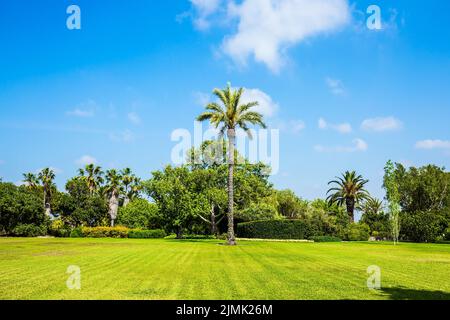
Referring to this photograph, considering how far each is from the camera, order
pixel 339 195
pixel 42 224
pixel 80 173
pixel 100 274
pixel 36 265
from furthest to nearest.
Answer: pixel 80 173 < pixel 339 195 < pixel 42 224 < pixel 36 265 < pixel 100 274

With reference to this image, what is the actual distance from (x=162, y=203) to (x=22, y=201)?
21545mm

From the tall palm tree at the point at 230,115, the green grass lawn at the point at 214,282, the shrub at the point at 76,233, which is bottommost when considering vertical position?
the shrub at the point at 76,233

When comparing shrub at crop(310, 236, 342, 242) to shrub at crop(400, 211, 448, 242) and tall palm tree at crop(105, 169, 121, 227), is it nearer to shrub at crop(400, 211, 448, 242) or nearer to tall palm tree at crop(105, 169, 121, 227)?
shrub at crop(400, 211, 448, 242)

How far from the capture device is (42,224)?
6662cm

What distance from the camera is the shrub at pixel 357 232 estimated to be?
64250mm

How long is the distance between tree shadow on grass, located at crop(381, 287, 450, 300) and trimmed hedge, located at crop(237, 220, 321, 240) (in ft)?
155

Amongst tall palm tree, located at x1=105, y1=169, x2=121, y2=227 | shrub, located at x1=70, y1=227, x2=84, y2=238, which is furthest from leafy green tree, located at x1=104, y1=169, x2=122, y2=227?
shrub, located at x1=70, y1=227, x2=84, y2=238

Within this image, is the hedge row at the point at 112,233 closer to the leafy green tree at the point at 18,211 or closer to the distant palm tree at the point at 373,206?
the leafy green tree at the point at 18,211

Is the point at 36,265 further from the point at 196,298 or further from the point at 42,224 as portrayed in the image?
the point at 42,224

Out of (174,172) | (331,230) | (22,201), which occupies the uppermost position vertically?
(174,172)

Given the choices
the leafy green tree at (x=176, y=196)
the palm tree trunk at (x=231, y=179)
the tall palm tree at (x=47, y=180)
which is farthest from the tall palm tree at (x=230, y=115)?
the tall palm tree at (x=47, y=180)

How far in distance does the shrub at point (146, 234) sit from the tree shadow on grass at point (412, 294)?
53.9 meters

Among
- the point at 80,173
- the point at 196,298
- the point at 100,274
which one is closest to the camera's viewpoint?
the point at 196,298
